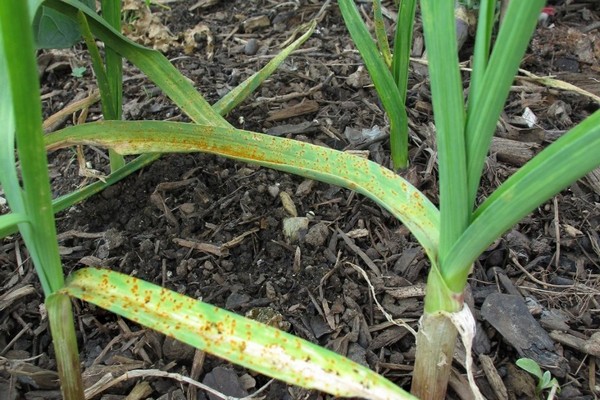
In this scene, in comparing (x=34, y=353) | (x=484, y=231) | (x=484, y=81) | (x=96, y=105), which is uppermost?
(x=484, y=81)

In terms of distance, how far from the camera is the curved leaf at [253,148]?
0.91m

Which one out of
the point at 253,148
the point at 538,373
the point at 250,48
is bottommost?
the point at 538,373

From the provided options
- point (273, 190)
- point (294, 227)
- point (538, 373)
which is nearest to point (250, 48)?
point (273, 190)

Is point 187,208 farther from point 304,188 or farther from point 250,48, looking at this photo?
point 250,48

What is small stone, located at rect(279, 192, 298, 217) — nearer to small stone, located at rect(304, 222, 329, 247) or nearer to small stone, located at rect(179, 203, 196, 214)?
small stone, located at rect(304, 222, 329, 247)

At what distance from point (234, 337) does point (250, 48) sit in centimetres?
118

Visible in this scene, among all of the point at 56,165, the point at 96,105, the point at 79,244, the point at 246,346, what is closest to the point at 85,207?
the point at 79,244

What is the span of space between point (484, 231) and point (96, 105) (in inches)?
46.9

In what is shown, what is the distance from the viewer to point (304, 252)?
3.90 feet

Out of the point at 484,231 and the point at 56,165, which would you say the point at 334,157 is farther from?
the point at 56,165

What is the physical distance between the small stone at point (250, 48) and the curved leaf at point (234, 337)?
108 cm

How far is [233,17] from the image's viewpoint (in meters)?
1.89

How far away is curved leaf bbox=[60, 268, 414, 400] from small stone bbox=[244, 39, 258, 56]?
1082 mm

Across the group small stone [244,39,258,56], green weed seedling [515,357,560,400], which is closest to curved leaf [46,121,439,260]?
green weed seedling [515,357,560,400]
